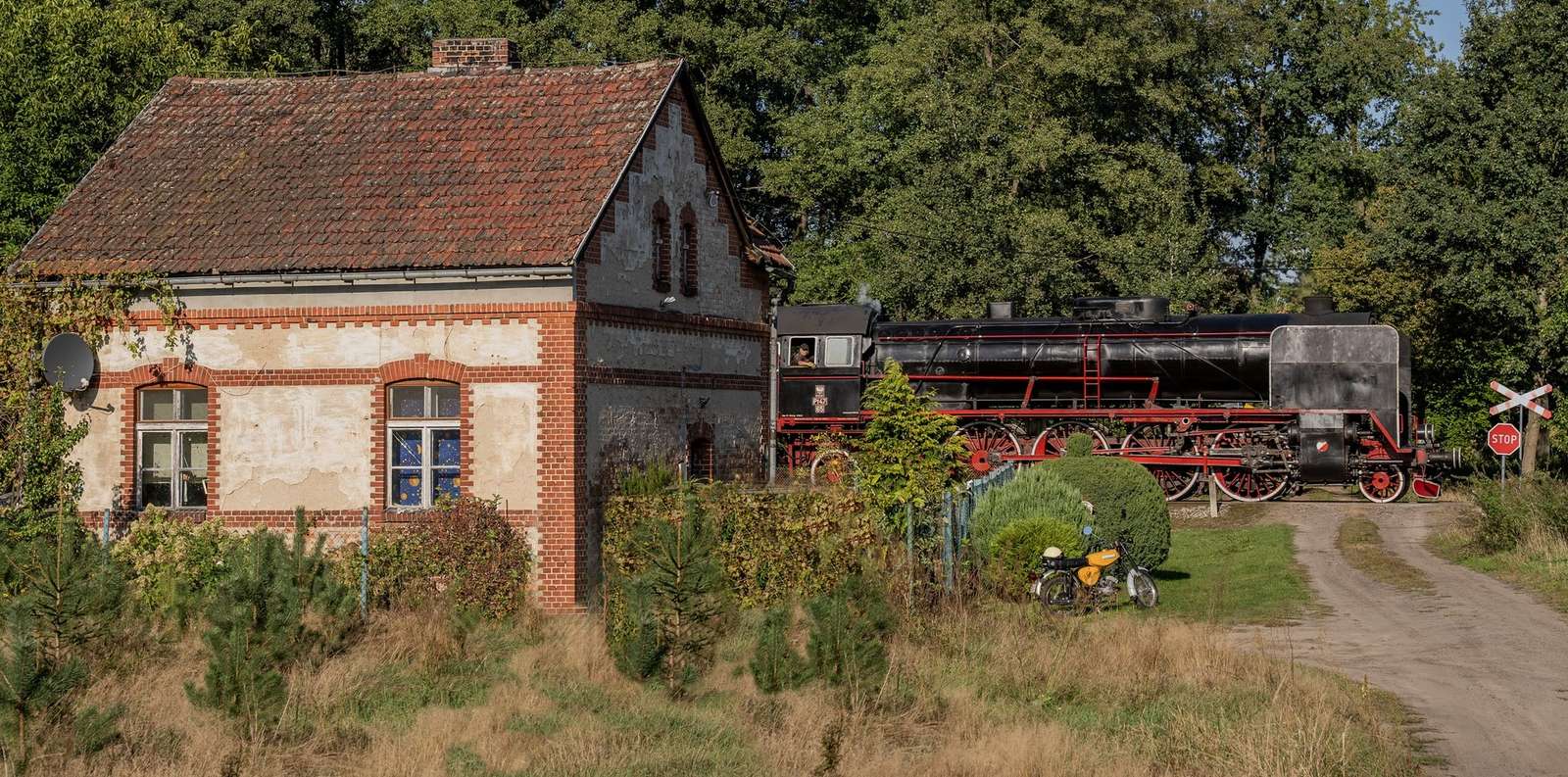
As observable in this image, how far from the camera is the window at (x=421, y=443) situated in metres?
20.4

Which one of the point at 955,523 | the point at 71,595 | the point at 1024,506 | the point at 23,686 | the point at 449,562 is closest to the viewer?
the point at 23,686

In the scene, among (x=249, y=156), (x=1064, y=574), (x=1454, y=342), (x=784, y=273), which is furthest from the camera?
(x=1454, y=342)

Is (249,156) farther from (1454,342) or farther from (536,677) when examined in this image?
(1454,342)

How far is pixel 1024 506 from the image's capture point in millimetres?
20156

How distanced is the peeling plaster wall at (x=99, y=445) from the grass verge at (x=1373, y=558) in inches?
675

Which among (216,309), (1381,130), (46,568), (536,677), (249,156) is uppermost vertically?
(1381,130)

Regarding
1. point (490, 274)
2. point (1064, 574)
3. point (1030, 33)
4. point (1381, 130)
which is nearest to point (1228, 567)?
point (1064, 574)

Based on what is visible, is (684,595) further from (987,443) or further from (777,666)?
(987,443)

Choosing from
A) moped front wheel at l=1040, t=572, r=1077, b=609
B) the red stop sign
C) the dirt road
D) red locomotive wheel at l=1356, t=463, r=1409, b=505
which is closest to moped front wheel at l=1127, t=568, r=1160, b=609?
moped front wheel at l=1040, t=572, r=1077, b=609

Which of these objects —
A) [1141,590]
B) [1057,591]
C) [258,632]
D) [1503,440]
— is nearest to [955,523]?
[1057,591]

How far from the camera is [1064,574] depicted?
1850 cm

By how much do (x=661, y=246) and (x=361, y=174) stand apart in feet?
13.9

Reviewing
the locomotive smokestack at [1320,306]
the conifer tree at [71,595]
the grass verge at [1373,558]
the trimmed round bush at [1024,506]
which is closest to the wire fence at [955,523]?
the trimmed round bush at [1024,506]

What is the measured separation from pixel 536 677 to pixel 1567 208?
96.5 ft
